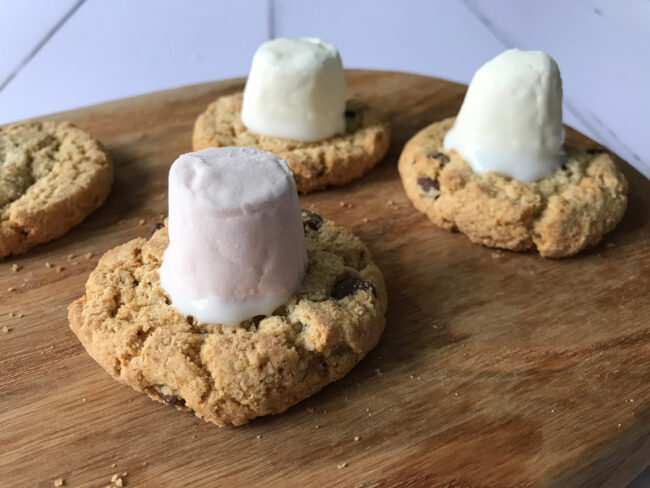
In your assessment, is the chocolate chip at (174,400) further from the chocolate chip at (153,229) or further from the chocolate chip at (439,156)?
the chocolate chip at (439,156)

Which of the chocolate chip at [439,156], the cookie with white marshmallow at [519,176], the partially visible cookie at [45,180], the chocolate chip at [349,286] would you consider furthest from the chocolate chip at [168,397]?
the chocolate chip at [439,156]

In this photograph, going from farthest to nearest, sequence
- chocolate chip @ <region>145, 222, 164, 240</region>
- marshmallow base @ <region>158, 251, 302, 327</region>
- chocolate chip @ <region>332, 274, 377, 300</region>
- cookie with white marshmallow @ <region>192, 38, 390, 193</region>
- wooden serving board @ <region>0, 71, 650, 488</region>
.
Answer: cookie with white marshmallow @ <region>192, 38, 390, 193</region> → chocolate chip @ <region>145, 222, 164, 240</region> → chocolate chip @ <region>332, 274, 377, 300</region> → marshmallow base @ <region>158, 251, 302, 327</region> → wooden serving board @ <region>0, 71, 650, 488</region>

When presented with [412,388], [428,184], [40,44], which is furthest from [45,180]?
[40,44]

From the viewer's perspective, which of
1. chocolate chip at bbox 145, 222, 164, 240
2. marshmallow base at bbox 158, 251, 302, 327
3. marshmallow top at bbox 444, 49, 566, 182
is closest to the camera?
marshmallow base at bbox 158, 251, 302, 327

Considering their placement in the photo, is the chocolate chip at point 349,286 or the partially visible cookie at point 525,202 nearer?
the chocolate chip at point 349,286

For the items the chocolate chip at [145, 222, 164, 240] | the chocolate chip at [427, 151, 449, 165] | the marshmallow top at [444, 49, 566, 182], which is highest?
the marshmallow top at [444, 49, 566, 182]

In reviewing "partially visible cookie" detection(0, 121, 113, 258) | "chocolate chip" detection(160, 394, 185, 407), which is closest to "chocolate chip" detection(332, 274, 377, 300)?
"chocolate chip" detection(160, 394, 185, 407)

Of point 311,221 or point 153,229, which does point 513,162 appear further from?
point 153,229

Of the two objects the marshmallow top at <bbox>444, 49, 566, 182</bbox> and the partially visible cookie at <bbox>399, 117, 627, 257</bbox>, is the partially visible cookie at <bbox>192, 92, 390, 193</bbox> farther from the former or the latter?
the marshmallow top at <bbox>444, 49, 566, 182</bbox>
